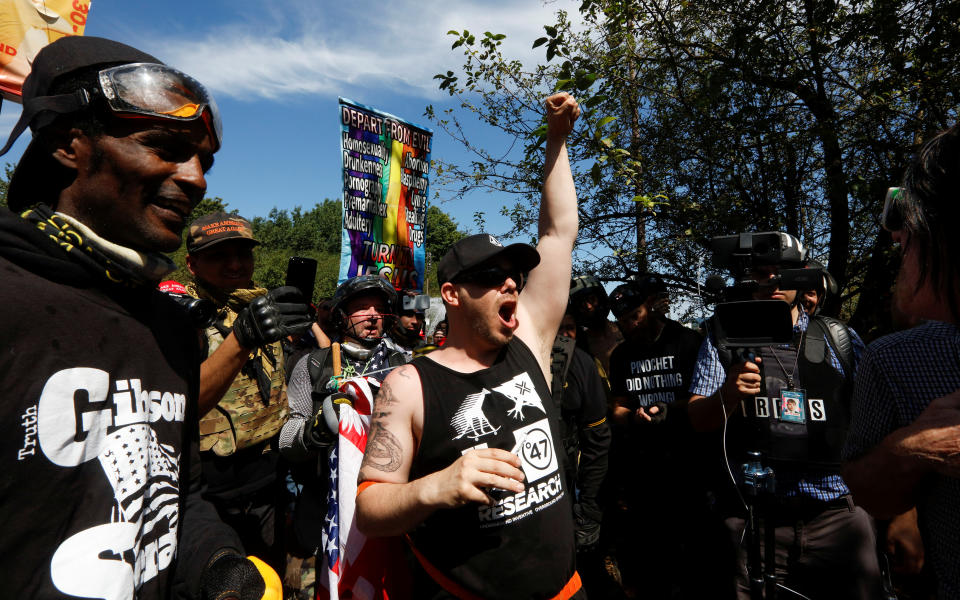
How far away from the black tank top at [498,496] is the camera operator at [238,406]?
63.5 inches

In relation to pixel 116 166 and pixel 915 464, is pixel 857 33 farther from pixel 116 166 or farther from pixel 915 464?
pixel 116 166

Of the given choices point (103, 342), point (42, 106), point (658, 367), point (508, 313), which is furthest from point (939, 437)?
point (658, 367)

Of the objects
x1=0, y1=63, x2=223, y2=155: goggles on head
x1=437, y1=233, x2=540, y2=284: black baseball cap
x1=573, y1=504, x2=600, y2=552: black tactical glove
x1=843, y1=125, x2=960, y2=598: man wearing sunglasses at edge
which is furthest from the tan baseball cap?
x1=843, y1=125, x2=960, y2=598: man wearing sunglasses at edge

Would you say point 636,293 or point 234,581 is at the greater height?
point 636,293

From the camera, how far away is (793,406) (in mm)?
3105

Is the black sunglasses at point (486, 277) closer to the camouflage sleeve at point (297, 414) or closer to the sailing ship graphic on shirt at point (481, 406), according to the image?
the sailing ship graphic on shirt at point (481, 406)

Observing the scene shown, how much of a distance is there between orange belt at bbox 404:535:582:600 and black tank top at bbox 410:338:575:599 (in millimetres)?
20

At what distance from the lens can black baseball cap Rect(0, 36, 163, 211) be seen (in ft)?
4.12

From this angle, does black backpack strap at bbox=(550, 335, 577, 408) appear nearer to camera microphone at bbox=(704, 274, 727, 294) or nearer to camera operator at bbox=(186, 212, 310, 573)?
camera microphone at bbox=(704, 274, 727, 294)

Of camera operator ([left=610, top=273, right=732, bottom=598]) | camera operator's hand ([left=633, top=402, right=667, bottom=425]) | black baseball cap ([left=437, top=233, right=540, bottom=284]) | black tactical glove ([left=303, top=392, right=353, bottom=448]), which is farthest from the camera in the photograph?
camera operator ([left=610, top=273, right=732, bottom=598])

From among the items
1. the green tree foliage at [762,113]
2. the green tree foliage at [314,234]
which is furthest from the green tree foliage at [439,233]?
the green tree foliage at [762,113]

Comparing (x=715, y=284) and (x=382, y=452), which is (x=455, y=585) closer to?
(x=382, y=452)

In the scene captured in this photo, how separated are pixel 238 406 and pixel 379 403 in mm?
1825

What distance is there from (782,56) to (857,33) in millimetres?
1115
